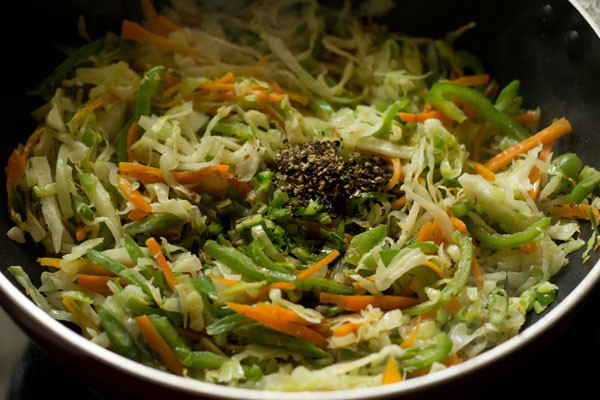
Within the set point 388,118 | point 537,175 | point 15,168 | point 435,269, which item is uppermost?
point 537,175

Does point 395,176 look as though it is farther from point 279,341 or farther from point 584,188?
point 279,341

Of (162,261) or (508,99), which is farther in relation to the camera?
(508,99)

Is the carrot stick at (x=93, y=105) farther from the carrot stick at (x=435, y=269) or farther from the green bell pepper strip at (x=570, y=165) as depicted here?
the green bell pepper strip at (x=570, y=165)

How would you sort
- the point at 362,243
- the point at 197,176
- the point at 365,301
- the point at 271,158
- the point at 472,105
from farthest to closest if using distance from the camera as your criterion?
the point at 472,105, the point at 271,158, the point at 197,176, the point at 362,243, the point at 365,301

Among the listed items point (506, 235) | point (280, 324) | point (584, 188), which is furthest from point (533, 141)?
point (280, 324)

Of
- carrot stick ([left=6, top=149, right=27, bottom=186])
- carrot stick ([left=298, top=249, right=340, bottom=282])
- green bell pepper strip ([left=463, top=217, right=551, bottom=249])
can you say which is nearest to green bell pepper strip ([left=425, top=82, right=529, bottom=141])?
green bell pepper strip ([left=463, top=217, right=551, bottom=249])

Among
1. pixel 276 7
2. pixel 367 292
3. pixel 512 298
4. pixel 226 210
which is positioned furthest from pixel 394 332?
pixel 276 7

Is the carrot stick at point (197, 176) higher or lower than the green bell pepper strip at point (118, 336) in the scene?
higher

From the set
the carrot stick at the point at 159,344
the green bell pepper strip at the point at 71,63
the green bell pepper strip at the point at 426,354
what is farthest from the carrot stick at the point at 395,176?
the green bell pepper strip at the point at 71,63
